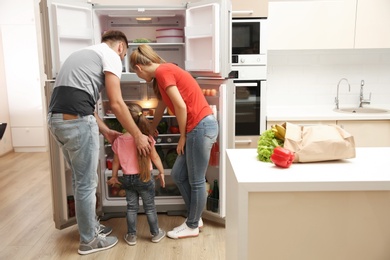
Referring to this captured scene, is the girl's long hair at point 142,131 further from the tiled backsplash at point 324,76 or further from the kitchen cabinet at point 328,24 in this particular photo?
the tiled backsplash at point 324,76

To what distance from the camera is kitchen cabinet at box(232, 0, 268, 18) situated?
10.0ft

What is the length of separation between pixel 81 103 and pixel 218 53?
1003 millimetres

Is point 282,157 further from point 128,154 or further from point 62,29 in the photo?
point 62,29

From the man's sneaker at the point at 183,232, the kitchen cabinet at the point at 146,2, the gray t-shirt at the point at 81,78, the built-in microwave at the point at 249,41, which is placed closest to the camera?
the gray t-shirt at the point at 81,78

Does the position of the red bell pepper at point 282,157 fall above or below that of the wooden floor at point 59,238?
above

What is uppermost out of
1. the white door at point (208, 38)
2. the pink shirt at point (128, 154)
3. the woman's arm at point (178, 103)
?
the white door at point (208, 38)

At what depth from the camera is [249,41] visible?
3.09 metres

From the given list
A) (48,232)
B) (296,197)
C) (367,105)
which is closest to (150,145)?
(48,232)

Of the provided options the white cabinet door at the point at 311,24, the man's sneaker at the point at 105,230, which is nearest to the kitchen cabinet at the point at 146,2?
the white cabinet door at the point at 311,24

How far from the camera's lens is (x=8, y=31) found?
16.7 ft

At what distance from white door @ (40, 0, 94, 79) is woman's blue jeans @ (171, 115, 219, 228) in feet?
3.45

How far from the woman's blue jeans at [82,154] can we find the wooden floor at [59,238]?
263mm

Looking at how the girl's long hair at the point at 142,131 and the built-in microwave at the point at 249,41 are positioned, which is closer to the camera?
the girl's long hair at the point at 142,131

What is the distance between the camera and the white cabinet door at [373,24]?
3.16 meters
